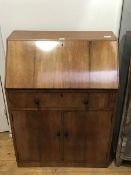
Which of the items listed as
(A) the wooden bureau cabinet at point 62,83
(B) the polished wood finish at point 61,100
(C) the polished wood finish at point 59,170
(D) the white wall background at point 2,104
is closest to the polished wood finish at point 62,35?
(A) the wooden bureau cabinet at point 62,83

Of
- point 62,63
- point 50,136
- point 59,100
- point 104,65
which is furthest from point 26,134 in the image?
point 104,65

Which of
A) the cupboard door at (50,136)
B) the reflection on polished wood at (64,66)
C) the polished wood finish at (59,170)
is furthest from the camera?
the polished wood finish at (59,170)

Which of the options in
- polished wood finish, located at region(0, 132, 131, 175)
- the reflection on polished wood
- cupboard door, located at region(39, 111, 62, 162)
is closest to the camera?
the reflection on polished wood

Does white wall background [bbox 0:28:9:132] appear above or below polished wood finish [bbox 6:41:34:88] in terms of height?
below

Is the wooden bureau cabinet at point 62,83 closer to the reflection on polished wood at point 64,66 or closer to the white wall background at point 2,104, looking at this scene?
the reflection on polished wood at point 64,66

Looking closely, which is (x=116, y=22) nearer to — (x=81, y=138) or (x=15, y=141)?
(x=81, y=138)

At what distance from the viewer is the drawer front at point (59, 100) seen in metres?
1.65

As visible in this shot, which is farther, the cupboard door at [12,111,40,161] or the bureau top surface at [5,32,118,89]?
the cupboard door at [12,111,40,161]

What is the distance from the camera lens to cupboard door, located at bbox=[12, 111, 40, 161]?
1.76 m

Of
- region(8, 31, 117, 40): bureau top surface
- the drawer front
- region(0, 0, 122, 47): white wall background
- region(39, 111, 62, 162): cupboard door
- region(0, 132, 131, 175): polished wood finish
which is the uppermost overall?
region(0, 0, 122, 47): white wall background

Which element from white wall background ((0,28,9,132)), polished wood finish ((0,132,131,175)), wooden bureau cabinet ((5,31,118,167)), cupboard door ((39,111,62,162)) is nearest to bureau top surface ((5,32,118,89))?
wooden bureau cabinet ((5,31,118,167))

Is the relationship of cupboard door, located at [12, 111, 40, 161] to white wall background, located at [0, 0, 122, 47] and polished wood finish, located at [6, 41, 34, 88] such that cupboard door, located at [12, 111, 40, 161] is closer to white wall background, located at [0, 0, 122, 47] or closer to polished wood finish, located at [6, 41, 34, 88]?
polished wood finish, located at [6, 41, 34, 88]

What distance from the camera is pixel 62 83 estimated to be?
1614 mm

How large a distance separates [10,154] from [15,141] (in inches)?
15.0
